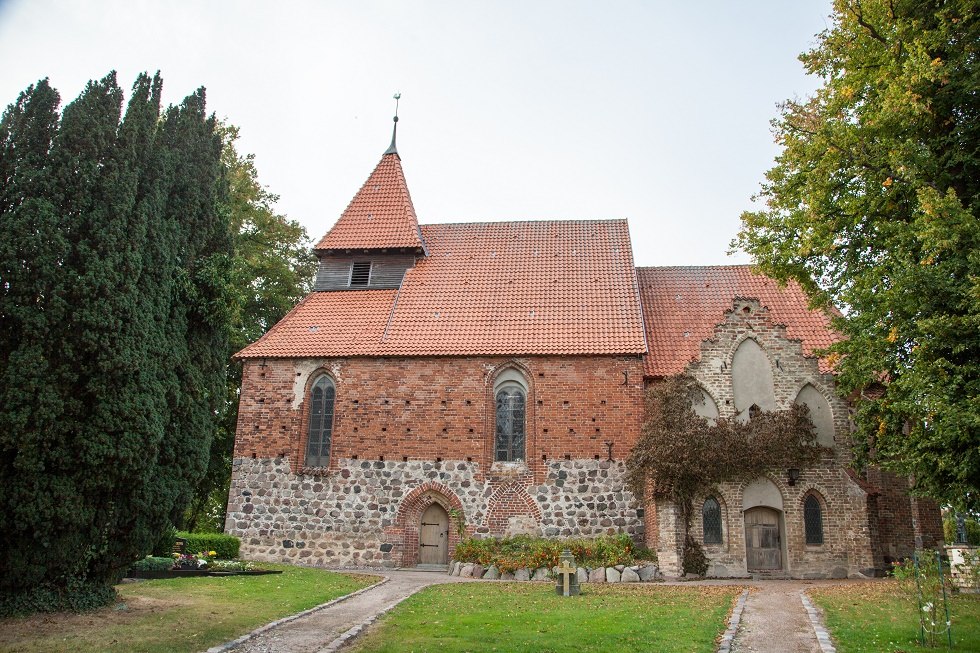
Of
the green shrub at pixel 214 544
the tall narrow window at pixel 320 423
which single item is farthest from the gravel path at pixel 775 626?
A: the green shrub at pixel 214 544

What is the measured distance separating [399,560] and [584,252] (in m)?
11.1

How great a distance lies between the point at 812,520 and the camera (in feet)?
59.7

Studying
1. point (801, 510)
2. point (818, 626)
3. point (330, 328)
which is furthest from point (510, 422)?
point (818, 626)

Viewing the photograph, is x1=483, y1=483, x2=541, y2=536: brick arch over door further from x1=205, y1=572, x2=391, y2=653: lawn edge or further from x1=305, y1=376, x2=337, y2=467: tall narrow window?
x1=205, y1=572, x2=391, y2=653: lawn edge

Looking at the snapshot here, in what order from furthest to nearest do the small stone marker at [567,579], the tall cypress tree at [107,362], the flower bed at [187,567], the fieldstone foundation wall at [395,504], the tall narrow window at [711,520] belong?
the fieldstone foundation wall at [395,504] → the tall narrow window at [711,520] → the flower bed at [187,567] → the small stone marker at [567,579] → the tall cypress tree at [107,362]

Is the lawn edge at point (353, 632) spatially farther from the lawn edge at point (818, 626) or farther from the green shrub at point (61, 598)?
the lawn edge at point (818, 626)

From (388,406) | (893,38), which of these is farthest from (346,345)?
(893,38)

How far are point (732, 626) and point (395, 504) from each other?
11.1 meters

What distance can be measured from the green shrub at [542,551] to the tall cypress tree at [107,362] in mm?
8306

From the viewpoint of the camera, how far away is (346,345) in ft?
69.1

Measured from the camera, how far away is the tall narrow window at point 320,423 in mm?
20516

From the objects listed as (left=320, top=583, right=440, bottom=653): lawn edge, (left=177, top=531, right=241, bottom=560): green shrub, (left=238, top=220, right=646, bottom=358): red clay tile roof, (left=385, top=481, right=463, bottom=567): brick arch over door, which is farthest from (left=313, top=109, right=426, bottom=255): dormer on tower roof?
(left=320, top=583, right=440, bottom=653): lawn edge

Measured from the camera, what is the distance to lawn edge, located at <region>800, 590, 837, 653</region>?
29.4 feet

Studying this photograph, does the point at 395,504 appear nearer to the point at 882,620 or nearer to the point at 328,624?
the point at 328,624
